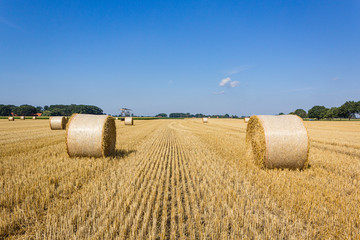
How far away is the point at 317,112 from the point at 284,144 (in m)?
105

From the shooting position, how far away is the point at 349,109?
71.2m

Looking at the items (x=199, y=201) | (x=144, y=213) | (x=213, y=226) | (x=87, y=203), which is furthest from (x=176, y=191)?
(x=87, y=203)

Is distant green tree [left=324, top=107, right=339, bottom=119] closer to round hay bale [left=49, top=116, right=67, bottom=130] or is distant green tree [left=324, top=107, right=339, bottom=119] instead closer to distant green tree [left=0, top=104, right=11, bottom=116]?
round hay bale [left=49, top=116, right=67, bottom=130]

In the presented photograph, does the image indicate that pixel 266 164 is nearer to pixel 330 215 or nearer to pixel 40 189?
pixel 330 215

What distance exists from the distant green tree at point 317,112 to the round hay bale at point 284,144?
98.6 m

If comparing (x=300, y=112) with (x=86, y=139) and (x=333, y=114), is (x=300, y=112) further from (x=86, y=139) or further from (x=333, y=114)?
(x=86, y=139)

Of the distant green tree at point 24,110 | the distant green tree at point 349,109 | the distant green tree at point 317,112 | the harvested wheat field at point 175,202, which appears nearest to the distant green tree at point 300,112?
the distant green tree at point 317,112

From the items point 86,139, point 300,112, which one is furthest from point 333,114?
point 86,139

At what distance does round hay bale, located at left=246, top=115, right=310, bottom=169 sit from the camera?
578 centimetres

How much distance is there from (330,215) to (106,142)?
7272mm

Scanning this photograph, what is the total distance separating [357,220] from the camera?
299cm

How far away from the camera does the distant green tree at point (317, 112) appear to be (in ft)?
274

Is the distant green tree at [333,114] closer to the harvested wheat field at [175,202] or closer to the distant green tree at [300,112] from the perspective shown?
the distant green tree at [300,112]

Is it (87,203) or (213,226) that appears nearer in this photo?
(213,226)
